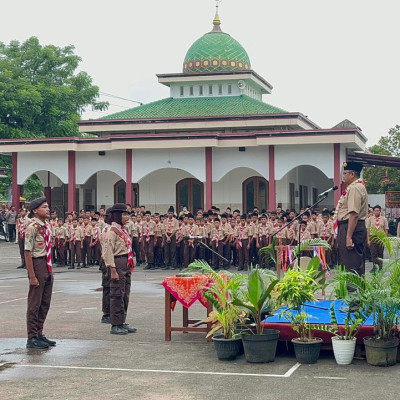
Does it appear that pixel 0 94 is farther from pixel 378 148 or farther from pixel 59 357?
pixel 59 357

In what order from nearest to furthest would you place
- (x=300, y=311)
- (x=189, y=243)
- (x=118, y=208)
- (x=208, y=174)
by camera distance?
(x=300, y=311)
(x=118, y=208)
(x=189, y=243)
(x=208, y=174)

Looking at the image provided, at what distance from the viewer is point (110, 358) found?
8406 millimetres

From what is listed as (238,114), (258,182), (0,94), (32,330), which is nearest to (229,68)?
(238,114)

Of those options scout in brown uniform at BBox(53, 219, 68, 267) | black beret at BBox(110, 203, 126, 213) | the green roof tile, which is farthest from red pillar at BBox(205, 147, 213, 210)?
black beret at BBox(110, 203, 126, 213)

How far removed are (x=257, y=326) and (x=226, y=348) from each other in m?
0.42

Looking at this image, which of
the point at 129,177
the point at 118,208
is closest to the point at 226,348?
the point at 118,208

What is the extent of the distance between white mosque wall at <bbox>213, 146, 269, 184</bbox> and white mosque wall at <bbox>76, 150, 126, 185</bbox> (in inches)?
159

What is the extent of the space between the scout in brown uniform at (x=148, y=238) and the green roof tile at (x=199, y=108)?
10.6m

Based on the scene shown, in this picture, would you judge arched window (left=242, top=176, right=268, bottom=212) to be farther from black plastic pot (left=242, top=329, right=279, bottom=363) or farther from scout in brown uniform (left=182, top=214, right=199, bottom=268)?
black plastic pot (left=242, top=329, right=279, bottom=363)

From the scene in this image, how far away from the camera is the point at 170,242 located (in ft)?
74.6

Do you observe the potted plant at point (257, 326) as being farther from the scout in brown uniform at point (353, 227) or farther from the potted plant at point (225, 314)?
the scout in brown uniform at point (353, 227)

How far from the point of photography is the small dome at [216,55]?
37.2 meters

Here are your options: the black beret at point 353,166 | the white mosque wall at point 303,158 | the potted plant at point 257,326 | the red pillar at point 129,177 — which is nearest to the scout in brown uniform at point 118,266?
the potted plant at point 257,326

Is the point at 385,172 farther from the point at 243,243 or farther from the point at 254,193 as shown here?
the point at 243,243
